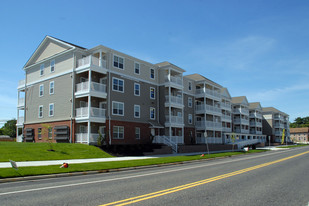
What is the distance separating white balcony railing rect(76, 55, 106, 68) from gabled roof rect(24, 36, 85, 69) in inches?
89.5

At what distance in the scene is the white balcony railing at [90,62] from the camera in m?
27.5

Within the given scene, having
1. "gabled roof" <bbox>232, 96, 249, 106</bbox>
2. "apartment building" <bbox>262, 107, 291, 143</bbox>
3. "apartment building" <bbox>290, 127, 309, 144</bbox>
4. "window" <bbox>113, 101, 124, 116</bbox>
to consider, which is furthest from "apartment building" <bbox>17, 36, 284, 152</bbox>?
"apartment building" <bbox>290, 127, 309, 144</bbox>

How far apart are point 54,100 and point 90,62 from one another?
709cm

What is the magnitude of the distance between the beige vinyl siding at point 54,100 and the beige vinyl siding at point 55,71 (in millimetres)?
687

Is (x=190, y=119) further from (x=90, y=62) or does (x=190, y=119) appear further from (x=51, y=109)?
(x=51, y=109)

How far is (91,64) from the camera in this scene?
27328mm

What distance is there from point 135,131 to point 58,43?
46.2ft

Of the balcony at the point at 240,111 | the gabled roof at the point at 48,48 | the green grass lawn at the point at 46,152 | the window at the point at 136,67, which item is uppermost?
the gabled roof at the point at 48,48

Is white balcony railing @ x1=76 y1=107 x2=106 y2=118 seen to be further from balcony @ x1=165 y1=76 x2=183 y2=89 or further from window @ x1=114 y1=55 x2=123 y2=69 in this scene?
balcony @ x1=165 y1=76 x2=183 y2=89

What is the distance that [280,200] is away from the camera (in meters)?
7.16

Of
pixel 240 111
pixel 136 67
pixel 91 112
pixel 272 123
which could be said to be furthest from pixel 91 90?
pixel 272 123

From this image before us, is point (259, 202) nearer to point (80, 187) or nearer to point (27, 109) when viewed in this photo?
point (80, 187)

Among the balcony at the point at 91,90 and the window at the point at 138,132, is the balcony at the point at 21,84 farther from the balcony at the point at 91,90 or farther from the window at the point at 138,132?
the window at the point at 138,132

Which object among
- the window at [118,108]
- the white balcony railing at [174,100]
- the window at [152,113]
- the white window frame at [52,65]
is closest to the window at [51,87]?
the white window frame at [52,65]
